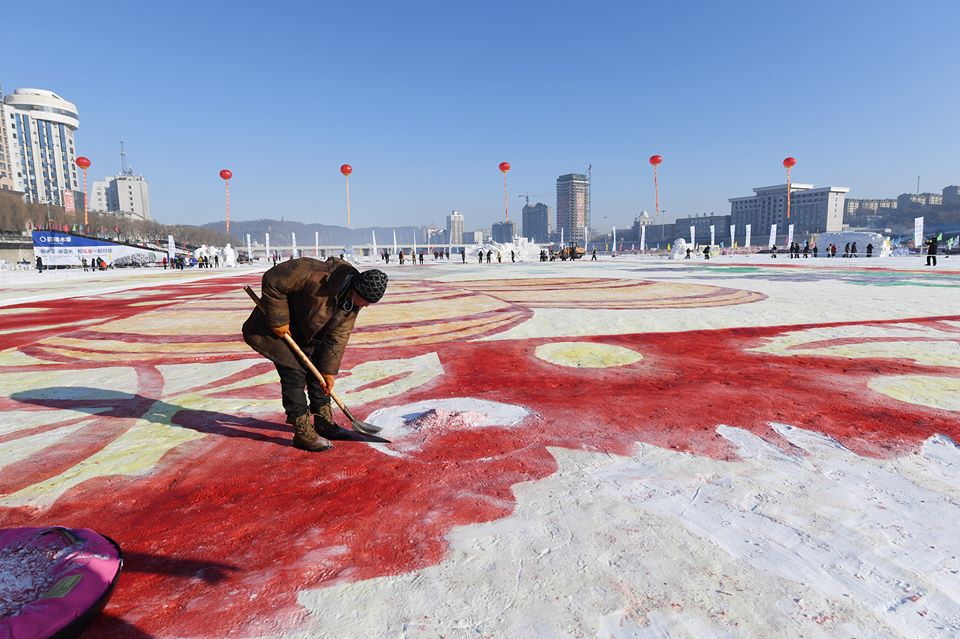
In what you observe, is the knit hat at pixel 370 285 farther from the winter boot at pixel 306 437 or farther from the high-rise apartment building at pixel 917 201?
the high-rise apartment building at pixel 917 201

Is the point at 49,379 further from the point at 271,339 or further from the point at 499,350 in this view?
the point at 499,350

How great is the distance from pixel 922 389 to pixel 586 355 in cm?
342

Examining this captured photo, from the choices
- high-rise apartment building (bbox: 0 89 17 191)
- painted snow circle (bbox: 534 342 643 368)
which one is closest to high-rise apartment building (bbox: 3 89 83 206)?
high-rise apartment building (bbox: 0 89 17 191)

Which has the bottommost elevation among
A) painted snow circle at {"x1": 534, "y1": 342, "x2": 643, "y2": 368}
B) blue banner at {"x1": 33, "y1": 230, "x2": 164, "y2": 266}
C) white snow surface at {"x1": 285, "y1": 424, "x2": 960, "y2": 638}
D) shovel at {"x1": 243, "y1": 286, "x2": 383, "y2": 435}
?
white snow surface at {"x1": 285, "y1": 424, "x2": 960, "y2": 638}

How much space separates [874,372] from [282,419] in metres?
6.27

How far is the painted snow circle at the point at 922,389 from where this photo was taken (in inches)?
172

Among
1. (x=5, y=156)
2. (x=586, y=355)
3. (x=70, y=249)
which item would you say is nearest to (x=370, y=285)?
(x=586, y=355)

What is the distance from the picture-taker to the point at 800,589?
2045 millimetres

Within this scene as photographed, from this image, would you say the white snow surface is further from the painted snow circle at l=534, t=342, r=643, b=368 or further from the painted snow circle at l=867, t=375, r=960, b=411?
the painted snow circle at l=534, t=342, r=643, b=368

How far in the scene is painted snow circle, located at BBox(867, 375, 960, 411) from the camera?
4379 mm

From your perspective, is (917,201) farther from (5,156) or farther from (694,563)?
(5,156)

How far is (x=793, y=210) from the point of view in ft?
524

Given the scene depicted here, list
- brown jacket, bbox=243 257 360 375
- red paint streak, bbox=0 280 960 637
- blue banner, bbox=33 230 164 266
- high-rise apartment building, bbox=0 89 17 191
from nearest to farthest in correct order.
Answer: red paint streak, bbox=0 280 960 637 → brown jacket, bbox=243 257 360 375 → blue banner, bbox=33 230 164 266 → high-rise apartment building, bbox=0 89 17 191

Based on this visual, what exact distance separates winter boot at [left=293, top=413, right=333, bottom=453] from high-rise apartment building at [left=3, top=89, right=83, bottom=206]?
172m
